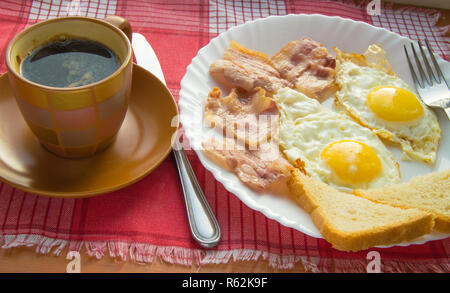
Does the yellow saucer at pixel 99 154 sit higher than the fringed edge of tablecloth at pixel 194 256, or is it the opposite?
the yellow saucer at pixel 99 154

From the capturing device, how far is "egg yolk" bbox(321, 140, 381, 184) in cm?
157

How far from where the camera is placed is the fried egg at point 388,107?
1772 millimetres

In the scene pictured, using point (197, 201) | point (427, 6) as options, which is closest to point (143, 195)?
point (197, 201)

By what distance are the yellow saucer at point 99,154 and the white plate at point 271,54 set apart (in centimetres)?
10

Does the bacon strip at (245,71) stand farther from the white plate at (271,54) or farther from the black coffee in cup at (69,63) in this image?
the black coffee in cup at (69,63)

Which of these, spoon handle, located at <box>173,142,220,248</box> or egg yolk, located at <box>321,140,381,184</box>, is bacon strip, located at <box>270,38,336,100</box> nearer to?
egg yolk, located at <box>321,140,381,184</box>

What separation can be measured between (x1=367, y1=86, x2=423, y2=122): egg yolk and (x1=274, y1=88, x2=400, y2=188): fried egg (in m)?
0.14

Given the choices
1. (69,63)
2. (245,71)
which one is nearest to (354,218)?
(245,71)

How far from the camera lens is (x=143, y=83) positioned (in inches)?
66.8

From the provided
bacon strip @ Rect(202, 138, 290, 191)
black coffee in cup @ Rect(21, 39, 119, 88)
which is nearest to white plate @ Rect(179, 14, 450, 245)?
bacon strip @ Rect(202, 138, 290, 191)

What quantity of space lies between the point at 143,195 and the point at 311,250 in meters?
0.62

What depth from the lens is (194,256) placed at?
1.37m

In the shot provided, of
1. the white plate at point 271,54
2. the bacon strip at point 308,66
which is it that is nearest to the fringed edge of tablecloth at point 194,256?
the white plate at point 271,54

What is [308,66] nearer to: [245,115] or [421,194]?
[245,115]
